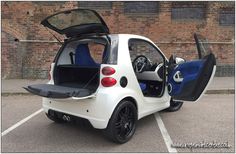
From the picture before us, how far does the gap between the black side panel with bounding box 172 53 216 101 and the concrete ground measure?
56 cm

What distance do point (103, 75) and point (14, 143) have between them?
5.42 feet

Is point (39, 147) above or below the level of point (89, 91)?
below

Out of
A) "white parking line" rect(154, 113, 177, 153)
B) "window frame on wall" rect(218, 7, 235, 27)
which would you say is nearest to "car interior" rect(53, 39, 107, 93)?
"white parking line" rect(154, 113, 177, 153)

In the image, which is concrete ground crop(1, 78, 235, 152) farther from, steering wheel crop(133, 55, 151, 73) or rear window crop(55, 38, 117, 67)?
rear window crop(55, 38, 117, 67)

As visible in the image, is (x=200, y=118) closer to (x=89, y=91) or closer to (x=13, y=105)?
(x=89, y=91)

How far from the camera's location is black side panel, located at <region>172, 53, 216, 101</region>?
4.21 meters

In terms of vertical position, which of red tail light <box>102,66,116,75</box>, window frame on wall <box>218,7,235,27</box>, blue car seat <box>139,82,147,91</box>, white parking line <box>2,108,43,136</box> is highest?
window frame on wall <box>218,7,235,27</box>

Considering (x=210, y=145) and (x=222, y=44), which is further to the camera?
(x=222, y=44)

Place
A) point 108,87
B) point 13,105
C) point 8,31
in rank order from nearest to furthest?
point 108,87 < point 13,105 < point 8,31

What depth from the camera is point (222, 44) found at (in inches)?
383

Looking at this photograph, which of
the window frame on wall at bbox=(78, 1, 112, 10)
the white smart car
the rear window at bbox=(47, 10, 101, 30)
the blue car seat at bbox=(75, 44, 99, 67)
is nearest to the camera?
the white smart car

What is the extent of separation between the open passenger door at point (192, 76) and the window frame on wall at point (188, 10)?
16.9 feet

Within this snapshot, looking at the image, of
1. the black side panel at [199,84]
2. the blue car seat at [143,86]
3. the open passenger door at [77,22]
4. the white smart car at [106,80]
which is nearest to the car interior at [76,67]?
the white smart car at [106,80]

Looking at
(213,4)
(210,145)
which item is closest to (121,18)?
(213,4)
